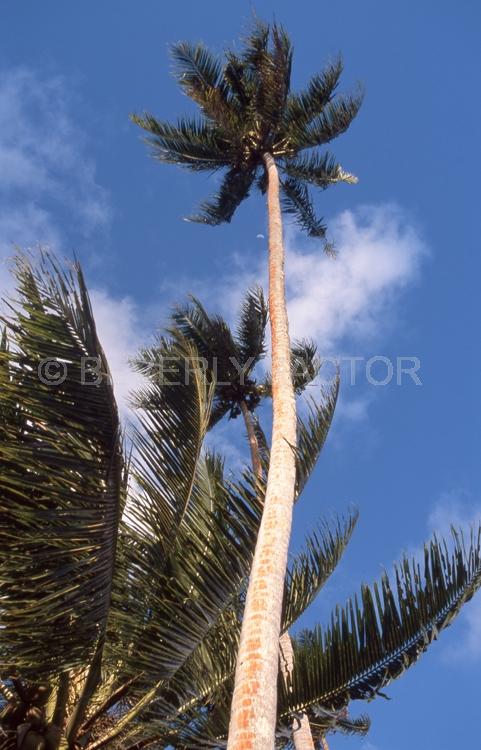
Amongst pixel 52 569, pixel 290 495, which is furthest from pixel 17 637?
pixel 290 495

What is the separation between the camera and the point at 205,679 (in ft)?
14.7

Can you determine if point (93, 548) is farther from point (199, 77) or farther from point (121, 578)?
point (199, 77)

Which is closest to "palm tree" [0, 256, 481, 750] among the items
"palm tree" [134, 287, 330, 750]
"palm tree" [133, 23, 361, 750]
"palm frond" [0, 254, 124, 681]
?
"palm frond" [0, 254, 124, 681]

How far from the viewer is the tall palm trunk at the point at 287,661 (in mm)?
4520

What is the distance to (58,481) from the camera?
11.8 feet

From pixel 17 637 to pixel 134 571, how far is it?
70 centimetres

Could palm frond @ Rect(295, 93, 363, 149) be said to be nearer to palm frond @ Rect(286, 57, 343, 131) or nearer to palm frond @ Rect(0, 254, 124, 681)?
palm frond @ Rect(286, 57, 343, 131)

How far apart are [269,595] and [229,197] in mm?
8969

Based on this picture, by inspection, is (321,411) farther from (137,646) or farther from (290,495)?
(137,646)

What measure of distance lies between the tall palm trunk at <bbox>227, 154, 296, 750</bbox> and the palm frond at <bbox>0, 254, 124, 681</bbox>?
80 cm

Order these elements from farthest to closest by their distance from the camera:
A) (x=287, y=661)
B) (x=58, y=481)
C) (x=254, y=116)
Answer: (x=254, y=116) < (x=287, y=661) < (x=58, y=481)

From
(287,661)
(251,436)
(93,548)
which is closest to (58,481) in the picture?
(93,548)

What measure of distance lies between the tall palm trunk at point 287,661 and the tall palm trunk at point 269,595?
0.28m

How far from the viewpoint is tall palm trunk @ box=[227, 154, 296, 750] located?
126 inches
